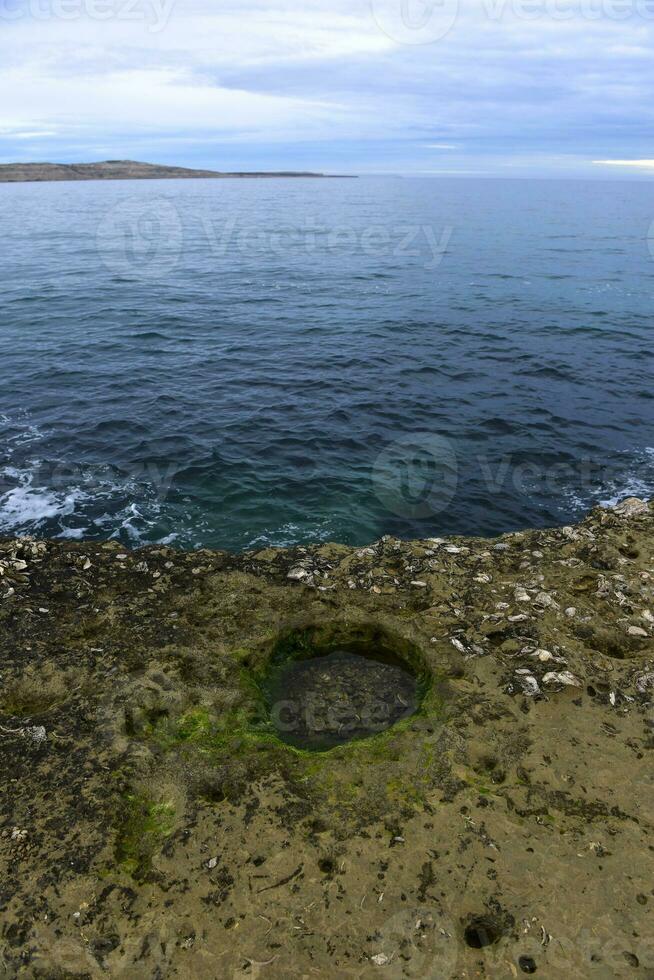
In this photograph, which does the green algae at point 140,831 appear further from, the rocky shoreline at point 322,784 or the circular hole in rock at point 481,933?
the circular hole in rock at point 481,933

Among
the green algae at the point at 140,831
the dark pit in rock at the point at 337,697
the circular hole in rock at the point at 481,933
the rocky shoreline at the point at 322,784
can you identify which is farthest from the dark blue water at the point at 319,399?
the circular hole in rock at the point at 481,933

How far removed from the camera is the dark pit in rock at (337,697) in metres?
8.55

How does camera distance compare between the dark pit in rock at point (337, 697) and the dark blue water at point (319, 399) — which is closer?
the dark pit in rock at point (337, 697)

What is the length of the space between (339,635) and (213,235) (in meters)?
83.1

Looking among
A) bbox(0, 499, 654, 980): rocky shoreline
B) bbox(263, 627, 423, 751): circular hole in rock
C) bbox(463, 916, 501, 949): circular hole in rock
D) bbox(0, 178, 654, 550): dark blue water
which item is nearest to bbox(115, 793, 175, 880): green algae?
bbox(0, 499, 654, 980): rocky shoreline

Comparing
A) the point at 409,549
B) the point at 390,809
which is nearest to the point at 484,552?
the point at 409,549

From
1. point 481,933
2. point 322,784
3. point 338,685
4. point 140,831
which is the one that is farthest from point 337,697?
point 481,933

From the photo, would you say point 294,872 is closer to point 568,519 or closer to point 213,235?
point 568,519

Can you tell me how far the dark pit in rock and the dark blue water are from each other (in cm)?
580

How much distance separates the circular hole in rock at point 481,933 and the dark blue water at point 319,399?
9.96 metres

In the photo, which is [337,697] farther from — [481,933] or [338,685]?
[481,933]

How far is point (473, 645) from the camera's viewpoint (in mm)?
9688

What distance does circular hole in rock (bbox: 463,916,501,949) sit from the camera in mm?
5961

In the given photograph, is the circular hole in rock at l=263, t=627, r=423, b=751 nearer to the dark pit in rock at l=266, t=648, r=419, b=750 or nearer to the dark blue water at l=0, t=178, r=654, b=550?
the dark pit in rock at l=266, t=648, r=419, b=750
